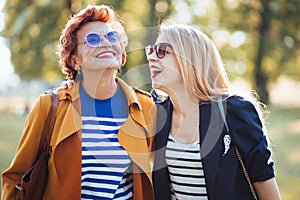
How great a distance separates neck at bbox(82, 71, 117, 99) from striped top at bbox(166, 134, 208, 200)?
528mm

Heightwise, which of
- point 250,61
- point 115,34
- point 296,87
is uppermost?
point 115,34

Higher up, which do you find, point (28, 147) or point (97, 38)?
point (97, 38)

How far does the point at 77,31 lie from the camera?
8.98 ft

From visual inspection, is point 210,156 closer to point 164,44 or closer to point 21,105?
point 164,44

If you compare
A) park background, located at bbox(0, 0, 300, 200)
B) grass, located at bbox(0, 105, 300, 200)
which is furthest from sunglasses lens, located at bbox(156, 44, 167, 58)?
park background, located at bbox(0, 0, 300, 200)

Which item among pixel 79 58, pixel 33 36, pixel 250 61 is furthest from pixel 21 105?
pixel 79 58

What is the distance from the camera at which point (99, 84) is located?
2.68 metres

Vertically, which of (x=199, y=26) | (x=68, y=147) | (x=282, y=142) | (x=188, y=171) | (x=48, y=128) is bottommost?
(x=282, y=142)

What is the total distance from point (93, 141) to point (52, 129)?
0.77 ft

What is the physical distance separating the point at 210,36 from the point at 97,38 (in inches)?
432

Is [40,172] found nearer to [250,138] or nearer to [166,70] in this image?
[166,70]

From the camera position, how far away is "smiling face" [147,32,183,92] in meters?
2.60

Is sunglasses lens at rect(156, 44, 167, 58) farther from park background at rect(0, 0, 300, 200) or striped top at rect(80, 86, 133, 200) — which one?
park background at rect(0, 0, 300, 200)

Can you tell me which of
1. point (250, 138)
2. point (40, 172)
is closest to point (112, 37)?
point (40, 172)
